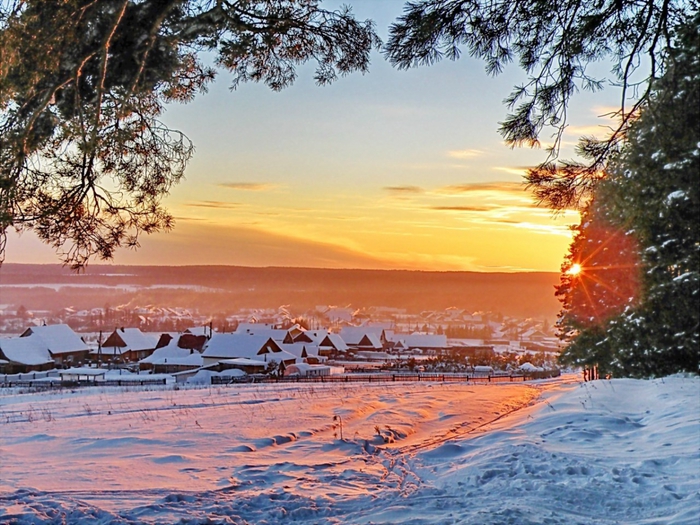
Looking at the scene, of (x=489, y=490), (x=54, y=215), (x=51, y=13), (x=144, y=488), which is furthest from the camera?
(x=144, y=488)

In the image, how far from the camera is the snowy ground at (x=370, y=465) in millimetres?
7168

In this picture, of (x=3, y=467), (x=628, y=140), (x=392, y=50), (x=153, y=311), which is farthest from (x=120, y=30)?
(x=153, y=311)

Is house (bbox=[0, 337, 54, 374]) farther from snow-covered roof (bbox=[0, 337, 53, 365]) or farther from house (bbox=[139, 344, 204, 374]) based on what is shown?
house (bbox=[139, 344, 204, 374])

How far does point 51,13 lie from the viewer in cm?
501

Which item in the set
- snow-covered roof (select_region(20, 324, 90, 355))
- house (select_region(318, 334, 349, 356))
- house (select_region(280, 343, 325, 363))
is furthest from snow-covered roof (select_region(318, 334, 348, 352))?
snow-covered roof (select_region(20, 324, 90, 355))

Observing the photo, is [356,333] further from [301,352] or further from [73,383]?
[73,383]

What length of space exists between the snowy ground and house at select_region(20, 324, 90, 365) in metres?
46.7

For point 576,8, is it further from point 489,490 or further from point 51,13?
point 489,490

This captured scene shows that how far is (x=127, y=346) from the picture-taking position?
2805 inches

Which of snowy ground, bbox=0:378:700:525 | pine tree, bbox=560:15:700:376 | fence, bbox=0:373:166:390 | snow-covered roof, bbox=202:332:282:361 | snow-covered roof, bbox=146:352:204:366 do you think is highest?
pine tree, bbox=560:15:700:376

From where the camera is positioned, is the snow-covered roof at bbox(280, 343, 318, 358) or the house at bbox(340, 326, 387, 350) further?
the house at bbox(340, 326, 387, 350)

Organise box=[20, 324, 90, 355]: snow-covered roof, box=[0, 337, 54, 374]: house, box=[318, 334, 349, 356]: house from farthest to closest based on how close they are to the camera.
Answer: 1. box=[318, 334, 349, 356]: house
2. box=[20, 324, 90, 355]: snow-covered roof
3. box=[0, 337, 54, 374]: house

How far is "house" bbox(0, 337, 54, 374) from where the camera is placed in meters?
54.3

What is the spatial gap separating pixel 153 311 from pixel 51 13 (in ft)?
609
